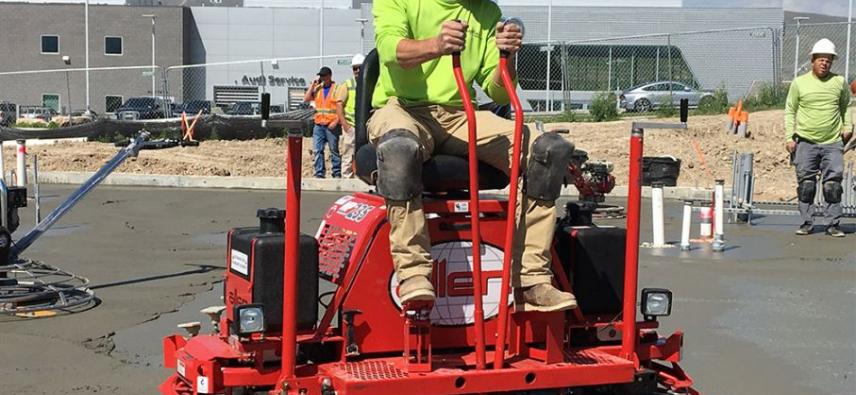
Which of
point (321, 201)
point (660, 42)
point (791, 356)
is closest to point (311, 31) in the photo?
point (660, 42)

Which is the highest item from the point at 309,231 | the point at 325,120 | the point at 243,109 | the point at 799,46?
the point at 799,46

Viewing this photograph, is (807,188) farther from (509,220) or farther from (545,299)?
(509,220)

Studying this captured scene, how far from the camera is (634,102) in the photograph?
3144 cm

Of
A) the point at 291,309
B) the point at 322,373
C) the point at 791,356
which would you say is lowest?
the point at 791,356

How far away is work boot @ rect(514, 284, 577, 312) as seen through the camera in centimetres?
451

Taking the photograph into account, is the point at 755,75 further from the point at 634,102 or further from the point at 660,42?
the point at 634,102

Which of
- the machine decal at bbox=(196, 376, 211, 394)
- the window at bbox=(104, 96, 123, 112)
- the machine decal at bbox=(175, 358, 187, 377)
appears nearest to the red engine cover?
the machine decal at bbox=(196, 376, 211, 394)

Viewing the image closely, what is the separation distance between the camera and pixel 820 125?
1196cm

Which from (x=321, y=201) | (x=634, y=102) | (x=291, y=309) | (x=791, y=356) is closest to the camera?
(x=291, y=309)

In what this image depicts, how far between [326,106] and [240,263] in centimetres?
1288

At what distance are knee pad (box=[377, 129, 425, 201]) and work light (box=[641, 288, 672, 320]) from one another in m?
1.30

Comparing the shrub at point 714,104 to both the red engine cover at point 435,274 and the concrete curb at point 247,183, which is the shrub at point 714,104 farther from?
the red engine cover at point 435,274

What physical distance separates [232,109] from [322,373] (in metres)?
34.9

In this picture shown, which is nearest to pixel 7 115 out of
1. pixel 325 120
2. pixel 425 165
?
pixel 325 120
